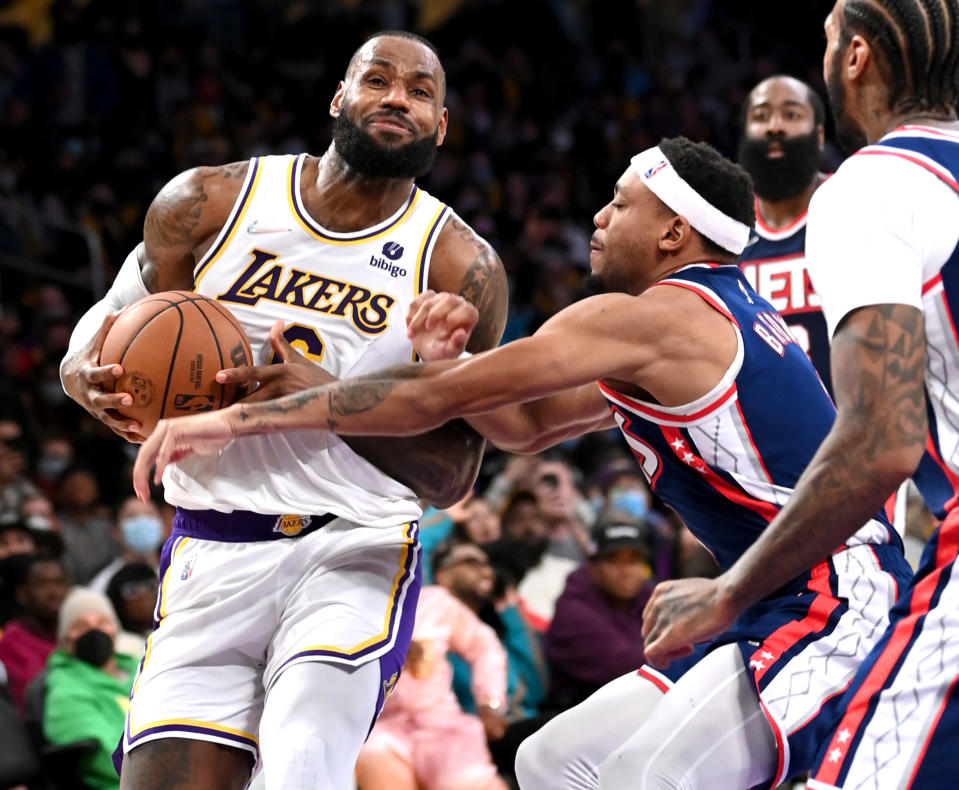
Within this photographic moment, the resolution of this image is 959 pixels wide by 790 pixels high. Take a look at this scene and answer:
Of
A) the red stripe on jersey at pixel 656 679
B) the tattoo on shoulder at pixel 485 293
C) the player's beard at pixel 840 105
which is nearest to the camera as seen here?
the player's beard at pixel 840 105

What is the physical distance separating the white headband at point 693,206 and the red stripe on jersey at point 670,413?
20.3 inches

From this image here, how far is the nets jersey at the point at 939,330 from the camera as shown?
2449 mm

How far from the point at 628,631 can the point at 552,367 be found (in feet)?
13.9

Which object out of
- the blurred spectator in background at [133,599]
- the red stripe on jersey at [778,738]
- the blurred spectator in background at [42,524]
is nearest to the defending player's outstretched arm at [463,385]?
the red stripe on jersey at [778,738]

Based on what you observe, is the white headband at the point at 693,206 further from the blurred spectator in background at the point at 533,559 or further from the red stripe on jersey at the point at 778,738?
the blurred spectator in background at the point at 533,559

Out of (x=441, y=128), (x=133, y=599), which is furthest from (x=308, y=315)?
(x=133, y=599)

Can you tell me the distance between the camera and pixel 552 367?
2.98 meters

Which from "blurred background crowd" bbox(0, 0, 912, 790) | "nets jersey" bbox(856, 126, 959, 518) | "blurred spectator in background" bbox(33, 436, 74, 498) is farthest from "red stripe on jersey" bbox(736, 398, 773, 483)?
"blurred spectator in background" bbox(33, 436, 74, 498)

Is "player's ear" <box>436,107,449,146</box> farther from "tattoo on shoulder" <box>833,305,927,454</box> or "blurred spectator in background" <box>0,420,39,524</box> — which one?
"blurred spectator in background" <box>0,420,39,524</box>

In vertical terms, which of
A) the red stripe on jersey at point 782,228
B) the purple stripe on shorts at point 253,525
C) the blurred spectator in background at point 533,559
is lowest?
the blurred spectator in background at point 533,559

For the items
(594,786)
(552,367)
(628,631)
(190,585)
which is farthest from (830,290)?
(628,631)

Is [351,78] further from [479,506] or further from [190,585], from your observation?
[479,506]

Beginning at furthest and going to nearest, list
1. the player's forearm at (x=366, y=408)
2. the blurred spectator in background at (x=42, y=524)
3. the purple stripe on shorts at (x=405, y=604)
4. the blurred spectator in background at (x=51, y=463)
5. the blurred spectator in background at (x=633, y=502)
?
the blurred spectator in background at (x=51, y=463) → the blurred spectator in background at (x=633, y=502) → the blurred spectator in background at (x=42, y=524) → the purple stripe on shorts at (x=405, y=604) → the player's forearm at (x=366, y=408)

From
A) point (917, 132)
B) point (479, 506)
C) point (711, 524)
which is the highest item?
point (917, 132)
